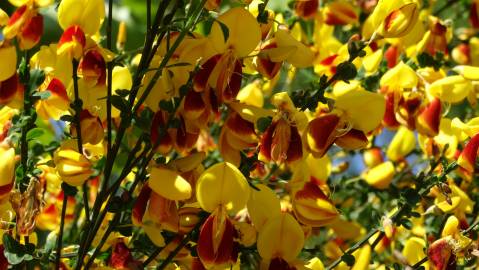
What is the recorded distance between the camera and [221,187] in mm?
880

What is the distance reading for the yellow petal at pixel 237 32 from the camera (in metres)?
0.93

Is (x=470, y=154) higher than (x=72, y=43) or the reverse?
the reverse

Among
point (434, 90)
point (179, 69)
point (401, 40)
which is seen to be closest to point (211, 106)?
point (179, 69)

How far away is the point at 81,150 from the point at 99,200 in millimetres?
57

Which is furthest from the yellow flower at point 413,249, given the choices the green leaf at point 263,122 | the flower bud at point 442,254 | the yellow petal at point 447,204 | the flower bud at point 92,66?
the flower bud at point 92,66

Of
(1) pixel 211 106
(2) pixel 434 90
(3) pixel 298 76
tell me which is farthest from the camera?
(3) pixel 298 76

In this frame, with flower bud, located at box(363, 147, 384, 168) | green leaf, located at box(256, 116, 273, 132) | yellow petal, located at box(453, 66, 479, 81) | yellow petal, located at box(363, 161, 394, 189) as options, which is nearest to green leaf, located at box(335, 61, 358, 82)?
green leaf, located at box(256, 116, 273, 132)

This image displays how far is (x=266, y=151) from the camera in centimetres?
Answer: 95

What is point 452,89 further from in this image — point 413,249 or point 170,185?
point 170,185

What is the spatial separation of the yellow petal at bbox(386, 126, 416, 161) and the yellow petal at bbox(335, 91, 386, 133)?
559 mm

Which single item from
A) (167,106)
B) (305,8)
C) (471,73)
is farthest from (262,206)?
(305,8)

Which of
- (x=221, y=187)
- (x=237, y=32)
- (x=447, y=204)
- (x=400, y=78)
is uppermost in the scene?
(x=237, y=32)

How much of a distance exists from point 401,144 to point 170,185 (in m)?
0.80

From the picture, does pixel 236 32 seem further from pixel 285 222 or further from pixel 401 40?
pixel 401 40
